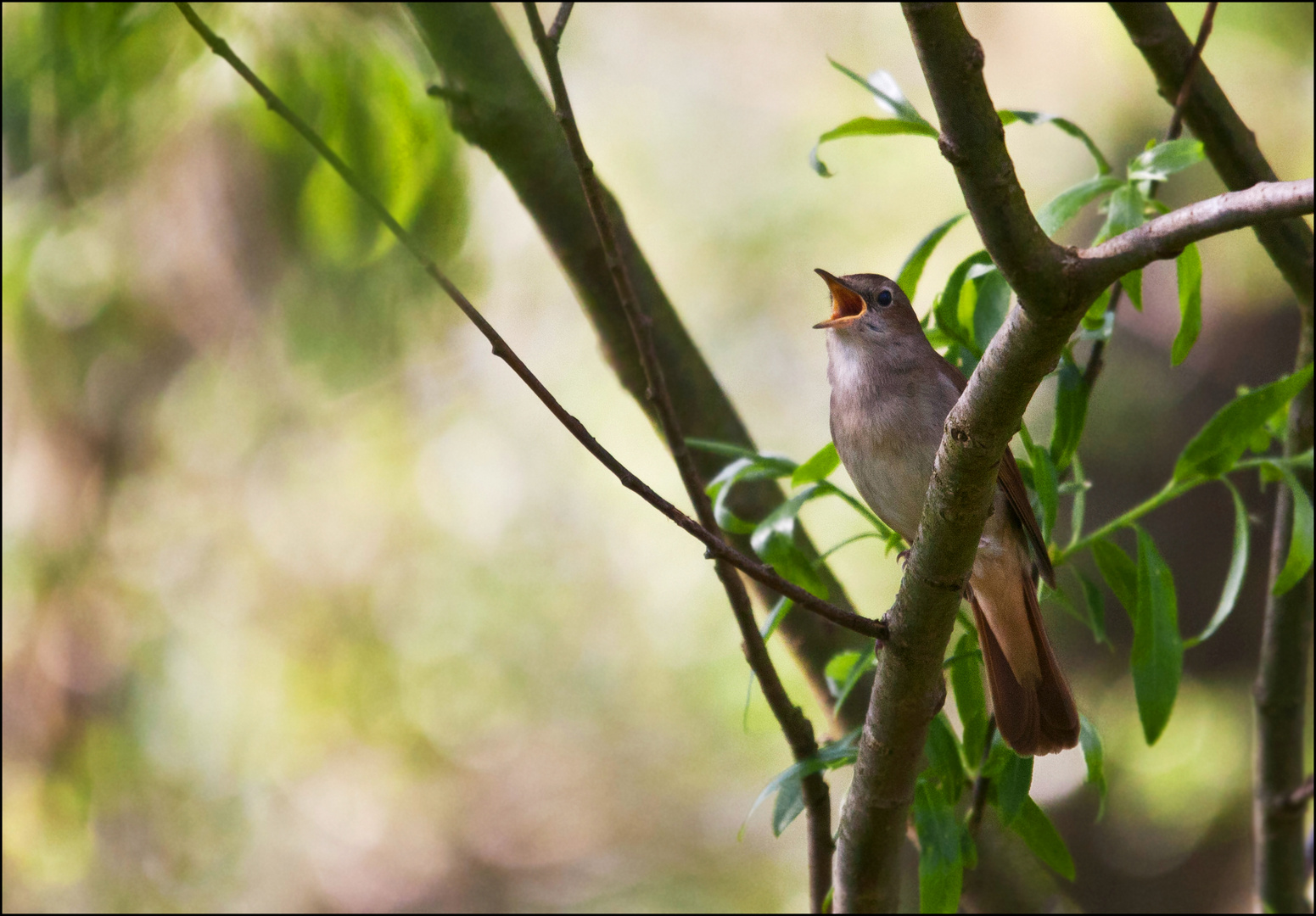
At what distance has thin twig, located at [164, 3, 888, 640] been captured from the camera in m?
1.18

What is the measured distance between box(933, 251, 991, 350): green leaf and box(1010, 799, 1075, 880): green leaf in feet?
2.43

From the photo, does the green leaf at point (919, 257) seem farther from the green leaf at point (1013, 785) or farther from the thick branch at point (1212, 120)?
the green leaf at point (1013, 785)

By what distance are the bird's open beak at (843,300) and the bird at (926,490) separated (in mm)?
90

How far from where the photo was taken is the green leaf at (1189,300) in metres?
1.78

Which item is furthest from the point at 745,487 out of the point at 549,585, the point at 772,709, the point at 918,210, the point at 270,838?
the point at 270,838

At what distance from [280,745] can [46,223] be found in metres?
2.20

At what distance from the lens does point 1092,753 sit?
5.89 ft

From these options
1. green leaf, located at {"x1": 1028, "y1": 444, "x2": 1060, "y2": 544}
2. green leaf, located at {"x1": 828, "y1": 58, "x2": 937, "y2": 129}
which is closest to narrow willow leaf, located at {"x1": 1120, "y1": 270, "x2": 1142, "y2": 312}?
green leaf, located at {"x1": 1028, "y1": 444, "x2": 1060, "y2": 544}

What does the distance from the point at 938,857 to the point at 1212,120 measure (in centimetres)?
145

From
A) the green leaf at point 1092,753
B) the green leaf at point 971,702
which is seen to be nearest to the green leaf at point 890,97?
the green leaf at point 971,702

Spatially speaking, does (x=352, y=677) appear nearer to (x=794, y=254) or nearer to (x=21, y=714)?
(x=21, y=714)

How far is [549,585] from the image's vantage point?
16.3ft

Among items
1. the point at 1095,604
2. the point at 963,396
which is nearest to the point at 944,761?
the point at 1095,604

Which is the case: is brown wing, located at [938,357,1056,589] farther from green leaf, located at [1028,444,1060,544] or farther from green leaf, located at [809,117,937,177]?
green leaf, located at [809,117,937,177]
